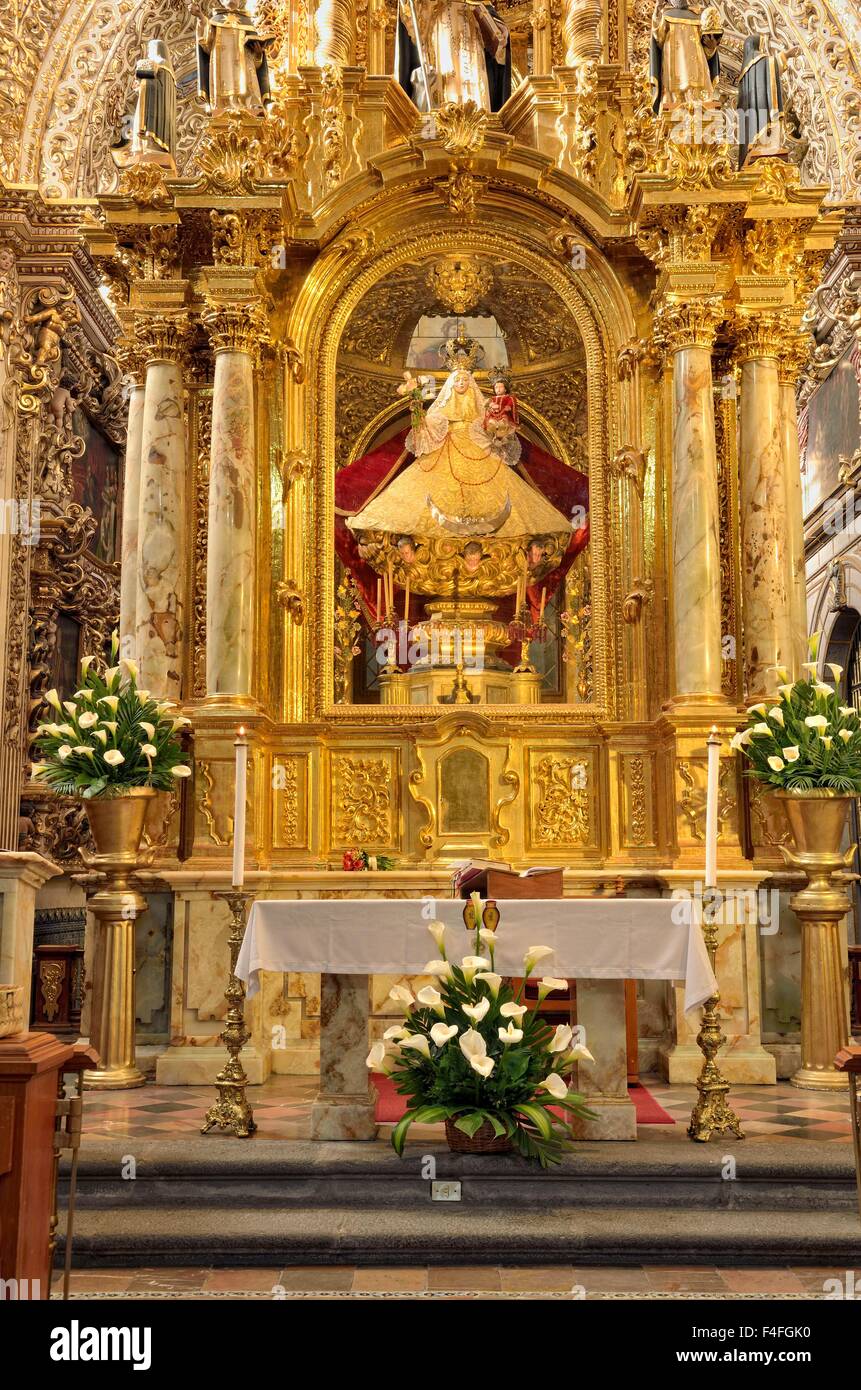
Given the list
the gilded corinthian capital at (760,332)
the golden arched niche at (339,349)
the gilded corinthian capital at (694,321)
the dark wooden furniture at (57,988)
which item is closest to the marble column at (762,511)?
the gilded corinthian capital at (760,332)

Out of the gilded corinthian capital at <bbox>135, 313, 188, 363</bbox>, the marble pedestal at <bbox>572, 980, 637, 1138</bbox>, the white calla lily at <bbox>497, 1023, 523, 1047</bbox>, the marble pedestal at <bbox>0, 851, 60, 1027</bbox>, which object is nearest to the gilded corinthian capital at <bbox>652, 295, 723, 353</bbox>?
the gilded corinthian capital at <bbox>135, 313, 188, 363</bbox>

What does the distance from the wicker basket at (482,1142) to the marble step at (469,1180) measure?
44 mm

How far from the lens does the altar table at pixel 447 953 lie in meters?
6.25

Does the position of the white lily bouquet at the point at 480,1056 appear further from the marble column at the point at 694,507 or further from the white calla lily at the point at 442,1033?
the marble column at the point at 694,507

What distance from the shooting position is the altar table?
6.25 metres

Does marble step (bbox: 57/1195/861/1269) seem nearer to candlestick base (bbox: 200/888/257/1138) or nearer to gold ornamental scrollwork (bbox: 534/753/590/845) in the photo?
candlestick base (bbox: 200/888/257/1138)

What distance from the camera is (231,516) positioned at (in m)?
9.05

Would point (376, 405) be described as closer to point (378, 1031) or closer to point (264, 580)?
point (264, 580)

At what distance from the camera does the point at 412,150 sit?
9.83m

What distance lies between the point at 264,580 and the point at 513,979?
3.62m

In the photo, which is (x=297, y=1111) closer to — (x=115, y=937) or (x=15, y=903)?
(x=115, y=937)

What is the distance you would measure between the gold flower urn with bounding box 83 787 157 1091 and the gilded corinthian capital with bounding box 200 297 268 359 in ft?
10.2
